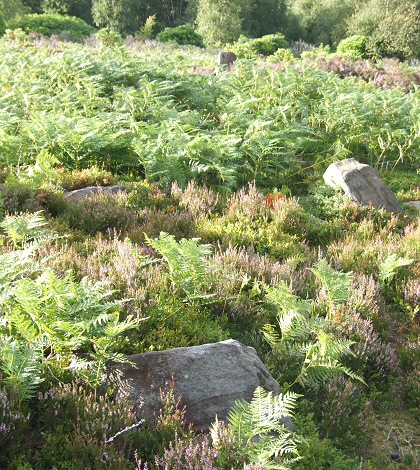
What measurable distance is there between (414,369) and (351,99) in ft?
21.7

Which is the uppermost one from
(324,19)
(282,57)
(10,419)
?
(324,19)

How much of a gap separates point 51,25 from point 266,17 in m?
22.9

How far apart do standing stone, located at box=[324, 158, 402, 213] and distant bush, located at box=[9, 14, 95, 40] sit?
24211 mm

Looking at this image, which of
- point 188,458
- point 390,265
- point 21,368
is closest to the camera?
point 188,458

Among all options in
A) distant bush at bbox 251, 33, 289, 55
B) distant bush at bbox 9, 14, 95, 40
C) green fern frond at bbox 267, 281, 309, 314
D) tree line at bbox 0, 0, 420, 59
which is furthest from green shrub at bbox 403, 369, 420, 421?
distant bush at bbox 9, 14, 95, 40

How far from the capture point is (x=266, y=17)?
44688 mm

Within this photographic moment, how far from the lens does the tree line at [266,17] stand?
1280 inches

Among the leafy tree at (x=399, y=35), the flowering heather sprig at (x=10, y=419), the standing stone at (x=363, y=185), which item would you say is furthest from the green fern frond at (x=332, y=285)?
the leafy tree at (x=399, y=35)

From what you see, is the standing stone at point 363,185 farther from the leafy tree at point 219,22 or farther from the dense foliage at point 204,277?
the leafy tree at point 219,22

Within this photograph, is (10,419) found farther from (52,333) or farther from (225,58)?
(225,58)

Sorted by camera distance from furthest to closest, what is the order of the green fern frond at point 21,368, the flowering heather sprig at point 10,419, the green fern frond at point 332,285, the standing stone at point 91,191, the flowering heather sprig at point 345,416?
1. the standing stone at point 91,191
2. the green fern frond at point 332,285
3. the flowering heather sprig at point 345,416
4. the green fern frond at point 21,368
5. the flowering heather sprig at point 10,419

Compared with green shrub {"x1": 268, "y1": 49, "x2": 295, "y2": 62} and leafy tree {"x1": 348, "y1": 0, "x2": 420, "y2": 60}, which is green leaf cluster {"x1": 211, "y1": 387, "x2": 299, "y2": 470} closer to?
green shrub {"x1": 268, "y1": 49, "x2": 295, "y2": 62}

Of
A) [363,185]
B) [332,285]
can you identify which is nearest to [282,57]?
[363,185]

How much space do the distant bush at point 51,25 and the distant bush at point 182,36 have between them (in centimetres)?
514
